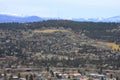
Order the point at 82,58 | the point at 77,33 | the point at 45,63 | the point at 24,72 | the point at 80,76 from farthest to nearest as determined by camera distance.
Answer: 1. the point at 77,33
2. the point at 82,58
3. the point at 45,63
4. the point at 24,72
5. the point at 80,76

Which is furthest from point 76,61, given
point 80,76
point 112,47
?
point 112,47

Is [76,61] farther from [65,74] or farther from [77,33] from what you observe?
[77,33]

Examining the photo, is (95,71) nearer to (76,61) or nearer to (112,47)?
(76,61)

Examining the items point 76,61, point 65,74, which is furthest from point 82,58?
point 65,74

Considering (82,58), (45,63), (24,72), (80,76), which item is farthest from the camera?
(82,58)

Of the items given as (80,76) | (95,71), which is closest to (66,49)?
(95,71)

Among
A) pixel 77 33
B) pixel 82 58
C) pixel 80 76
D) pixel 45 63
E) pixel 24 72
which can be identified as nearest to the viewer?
pixel 80 76

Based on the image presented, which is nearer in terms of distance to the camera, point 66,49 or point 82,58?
point 82,58

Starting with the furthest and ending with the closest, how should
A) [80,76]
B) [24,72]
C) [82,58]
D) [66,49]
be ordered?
[66,49] < [82,58] < [24,72] < [80,76]

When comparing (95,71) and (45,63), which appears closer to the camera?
(95,71)
